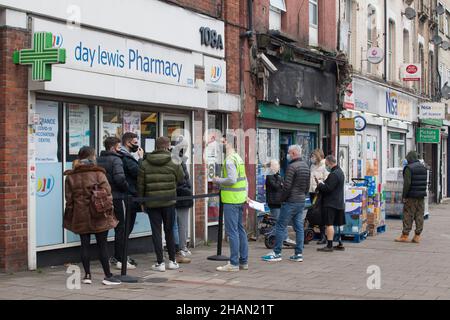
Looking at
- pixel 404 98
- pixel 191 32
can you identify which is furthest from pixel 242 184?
pixel 404 98

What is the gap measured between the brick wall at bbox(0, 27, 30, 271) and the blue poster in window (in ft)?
1.17

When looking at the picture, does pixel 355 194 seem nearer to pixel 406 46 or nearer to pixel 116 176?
pixel 116 176

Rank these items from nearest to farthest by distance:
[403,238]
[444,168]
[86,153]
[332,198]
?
[86,153], [332,198], [403,238], [444,168]

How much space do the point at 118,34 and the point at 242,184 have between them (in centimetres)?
331

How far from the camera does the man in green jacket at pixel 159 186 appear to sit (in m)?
9.20

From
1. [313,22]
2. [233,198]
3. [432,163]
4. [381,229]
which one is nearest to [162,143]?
[233,198]

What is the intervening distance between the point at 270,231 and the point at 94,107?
14.0ft

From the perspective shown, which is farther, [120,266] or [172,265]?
[172,265]

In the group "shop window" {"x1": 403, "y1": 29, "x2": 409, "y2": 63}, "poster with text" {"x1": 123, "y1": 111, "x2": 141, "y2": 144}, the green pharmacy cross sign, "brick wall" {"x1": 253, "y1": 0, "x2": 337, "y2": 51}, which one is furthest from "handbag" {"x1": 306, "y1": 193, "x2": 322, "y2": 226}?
"shop window" {"x1": 403, "y1": 29, "x2": 409, "y2": 63}

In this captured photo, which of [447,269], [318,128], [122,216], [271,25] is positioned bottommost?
[447,269]

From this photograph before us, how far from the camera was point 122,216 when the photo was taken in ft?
31.0

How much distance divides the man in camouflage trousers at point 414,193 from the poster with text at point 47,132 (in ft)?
24.2

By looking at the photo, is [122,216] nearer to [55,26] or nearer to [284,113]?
[55,26]

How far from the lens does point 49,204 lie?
31.4ft
